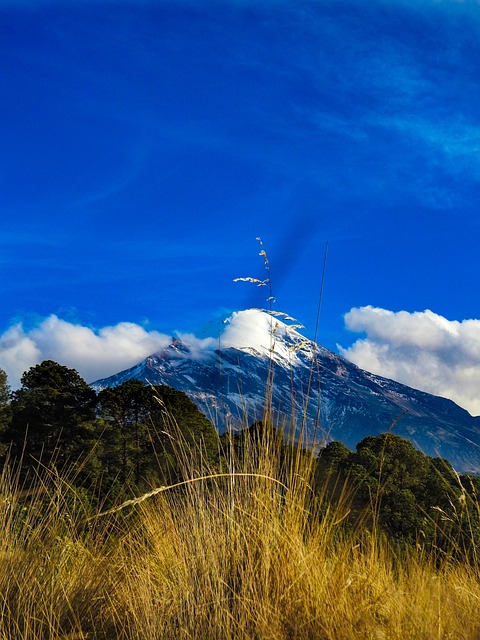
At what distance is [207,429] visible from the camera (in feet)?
102

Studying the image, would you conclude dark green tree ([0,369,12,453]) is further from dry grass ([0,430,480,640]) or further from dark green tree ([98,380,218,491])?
dry grass ([0,430,480,640])

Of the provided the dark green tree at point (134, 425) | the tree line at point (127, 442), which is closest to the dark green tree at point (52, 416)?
the tree line at point (127, 442)

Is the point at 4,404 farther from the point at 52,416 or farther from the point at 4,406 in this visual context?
the point at 52,416

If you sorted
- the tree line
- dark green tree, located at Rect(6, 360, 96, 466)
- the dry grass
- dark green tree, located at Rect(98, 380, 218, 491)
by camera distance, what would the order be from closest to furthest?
the dry grass → the tree line → dark green tree, located at Rect(98, 380, 218, 491) → dark green tree, located at Rect(6, 360, 96, 466)

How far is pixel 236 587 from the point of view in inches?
127

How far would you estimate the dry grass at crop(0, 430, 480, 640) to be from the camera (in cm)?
286

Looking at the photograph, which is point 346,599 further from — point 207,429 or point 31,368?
point 31,368

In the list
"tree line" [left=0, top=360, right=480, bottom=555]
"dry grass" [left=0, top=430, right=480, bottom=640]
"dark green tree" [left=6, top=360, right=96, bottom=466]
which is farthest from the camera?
"dark green tree" [left=6, top=360, right=96, bottom=466]

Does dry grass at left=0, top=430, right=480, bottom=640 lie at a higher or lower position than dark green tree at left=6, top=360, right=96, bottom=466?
lower

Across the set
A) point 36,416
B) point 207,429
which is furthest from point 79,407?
point 207,429

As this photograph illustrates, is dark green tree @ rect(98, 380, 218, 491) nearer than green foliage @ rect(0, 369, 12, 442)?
Yes

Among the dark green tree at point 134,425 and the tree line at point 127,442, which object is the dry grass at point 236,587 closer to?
the tree line at point 127,442

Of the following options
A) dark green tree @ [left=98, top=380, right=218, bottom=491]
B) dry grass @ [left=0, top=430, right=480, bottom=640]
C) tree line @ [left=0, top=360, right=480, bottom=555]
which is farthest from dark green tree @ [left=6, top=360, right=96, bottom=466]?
dry grass @ [left=0, top=430, right=480, bottom=640]

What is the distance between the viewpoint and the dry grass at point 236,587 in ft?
9.39
